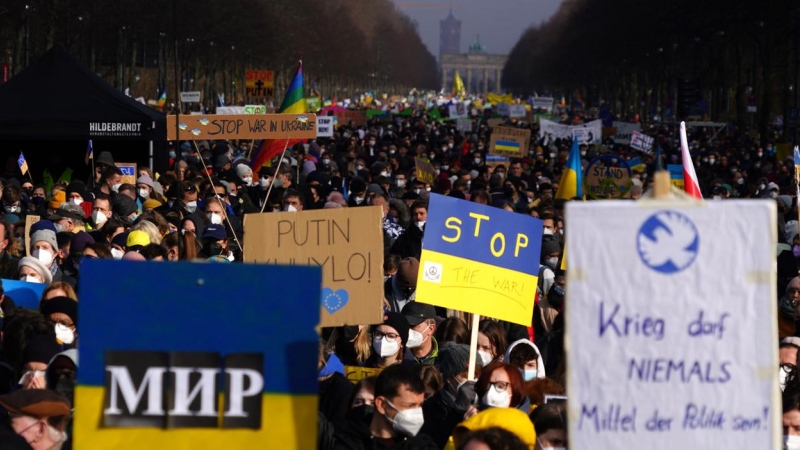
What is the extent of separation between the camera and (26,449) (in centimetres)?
473

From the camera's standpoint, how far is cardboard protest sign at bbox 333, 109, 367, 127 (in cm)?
4831

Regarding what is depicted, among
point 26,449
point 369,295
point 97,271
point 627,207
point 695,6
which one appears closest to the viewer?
point 627,207

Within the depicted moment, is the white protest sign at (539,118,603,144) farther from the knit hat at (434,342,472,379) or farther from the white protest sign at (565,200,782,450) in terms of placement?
the white protest sign at (565,200,782,450)

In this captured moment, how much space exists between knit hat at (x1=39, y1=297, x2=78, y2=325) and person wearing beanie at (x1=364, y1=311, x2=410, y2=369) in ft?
4.69

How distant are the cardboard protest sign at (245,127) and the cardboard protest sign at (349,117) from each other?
32016 mm

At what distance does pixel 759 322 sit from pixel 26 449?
223 centimetres

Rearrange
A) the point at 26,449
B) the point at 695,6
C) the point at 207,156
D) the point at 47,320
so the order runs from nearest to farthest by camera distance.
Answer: the point at 26,449
the point at 47,320
the point at 207,156
the point at 695,6

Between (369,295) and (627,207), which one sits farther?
(369,295)

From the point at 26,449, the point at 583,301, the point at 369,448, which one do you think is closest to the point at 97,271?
the point at 26,449

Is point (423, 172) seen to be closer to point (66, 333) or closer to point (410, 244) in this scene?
point (410, 244)

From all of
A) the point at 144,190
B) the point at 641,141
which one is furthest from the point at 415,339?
the point at 641,141

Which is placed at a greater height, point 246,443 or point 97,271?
point 97,271

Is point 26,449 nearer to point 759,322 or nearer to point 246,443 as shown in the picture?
point 246,443

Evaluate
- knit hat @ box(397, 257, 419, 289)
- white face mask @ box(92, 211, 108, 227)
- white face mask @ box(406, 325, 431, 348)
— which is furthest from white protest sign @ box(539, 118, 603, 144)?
white face mask @ box(406, 325, 431, 348)
